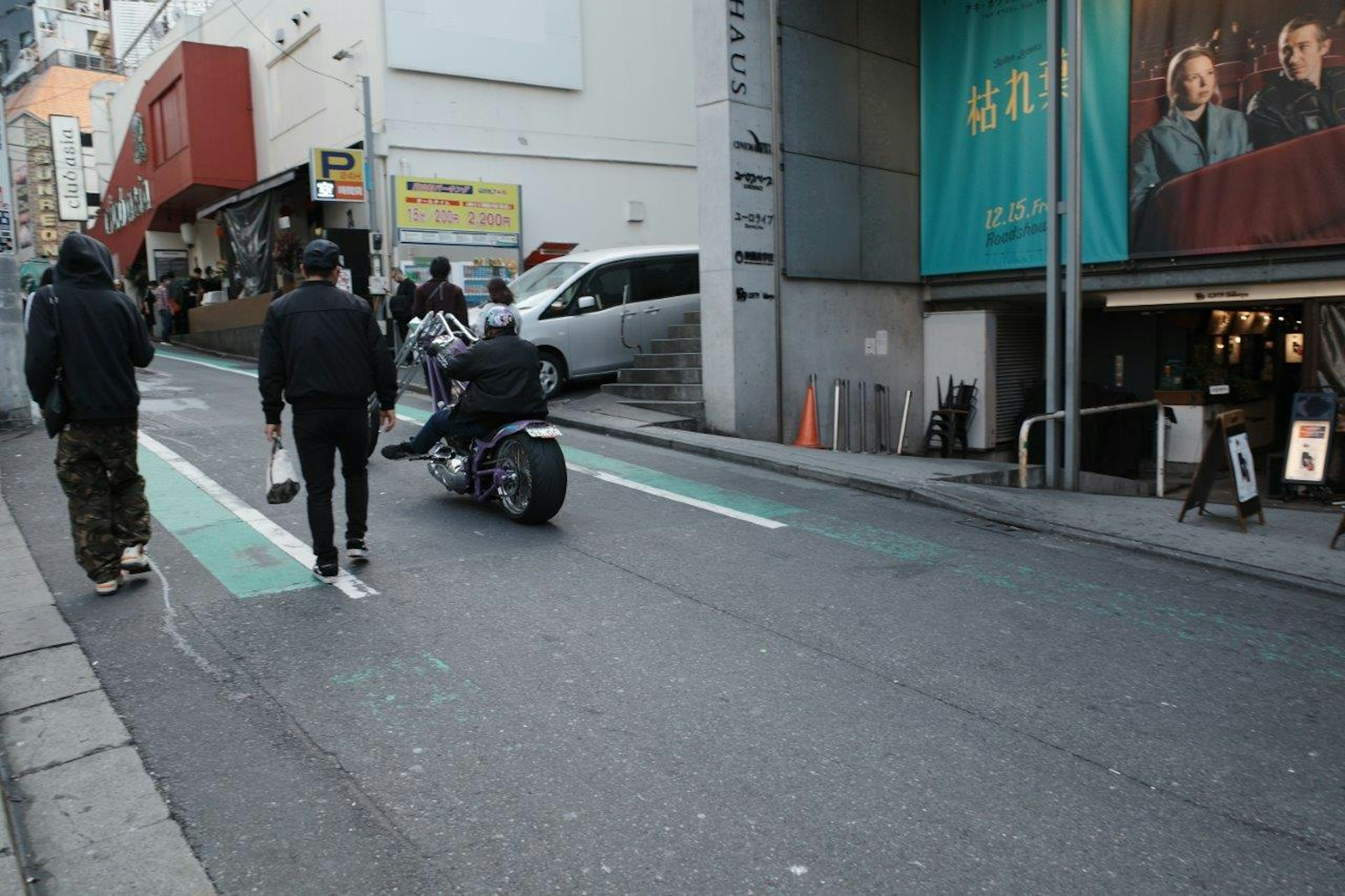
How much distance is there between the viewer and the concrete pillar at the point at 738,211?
1259cm

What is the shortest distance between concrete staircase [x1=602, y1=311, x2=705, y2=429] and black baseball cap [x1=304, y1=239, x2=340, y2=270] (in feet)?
24.1

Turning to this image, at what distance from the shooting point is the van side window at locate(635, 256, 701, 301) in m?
15.4

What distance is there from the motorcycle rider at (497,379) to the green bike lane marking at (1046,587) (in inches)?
76.4

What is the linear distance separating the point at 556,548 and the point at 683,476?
126 inches

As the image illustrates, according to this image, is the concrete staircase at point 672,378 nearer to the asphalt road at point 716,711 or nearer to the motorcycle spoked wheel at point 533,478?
the motorcycle spoked wheel at point 533,478

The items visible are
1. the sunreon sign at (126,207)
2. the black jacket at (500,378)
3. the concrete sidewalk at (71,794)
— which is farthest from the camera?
the sunreon sign at (126,207)

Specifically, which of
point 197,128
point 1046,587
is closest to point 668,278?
point 1046,587

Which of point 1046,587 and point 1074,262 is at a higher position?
point 1074,262

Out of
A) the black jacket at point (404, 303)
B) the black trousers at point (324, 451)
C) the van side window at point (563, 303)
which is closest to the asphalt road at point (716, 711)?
the black trousers at point (324, 451)

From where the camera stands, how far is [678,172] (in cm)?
2459

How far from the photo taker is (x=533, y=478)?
745 centimetres

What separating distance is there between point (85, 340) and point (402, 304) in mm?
10360

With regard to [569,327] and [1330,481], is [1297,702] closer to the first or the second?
[1330,481]

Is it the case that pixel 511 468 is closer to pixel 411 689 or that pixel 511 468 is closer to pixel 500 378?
pixel 500 378
